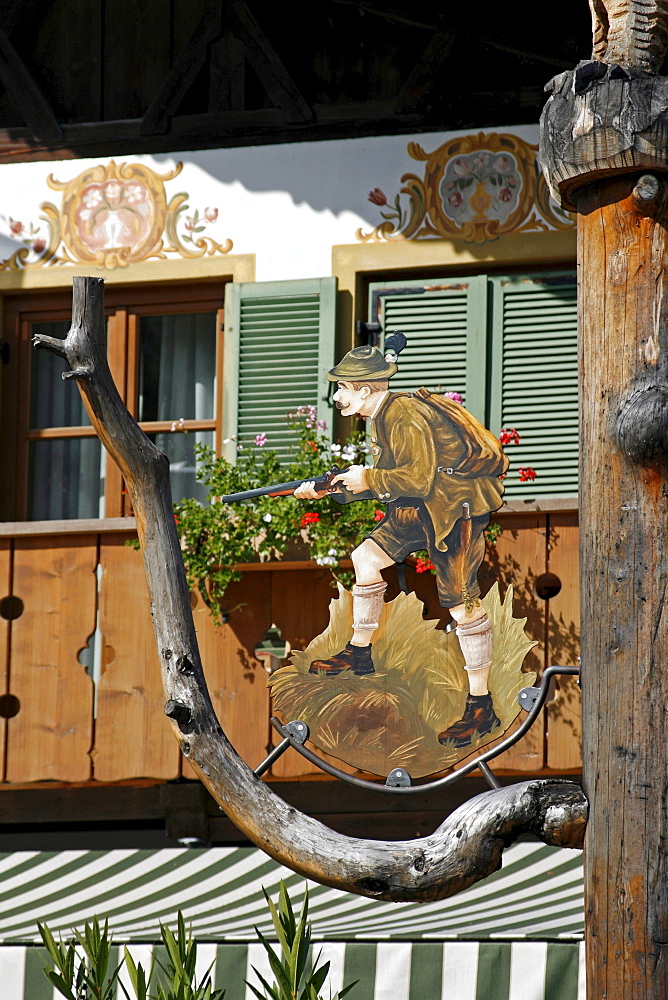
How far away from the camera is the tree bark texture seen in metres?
3.50

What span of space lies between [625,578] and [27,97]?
6665 millimetres

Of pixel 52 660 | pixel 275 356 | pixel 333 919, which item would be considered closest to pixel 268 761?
pixel 333 919

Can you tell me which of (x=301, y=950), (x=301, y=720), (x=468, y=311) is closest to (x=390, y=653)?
(x=301, y=720)

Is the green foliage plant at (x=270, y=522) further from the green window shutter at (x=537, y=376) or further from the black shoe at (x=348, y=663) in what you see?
the black shoe at (x=348, y=663)

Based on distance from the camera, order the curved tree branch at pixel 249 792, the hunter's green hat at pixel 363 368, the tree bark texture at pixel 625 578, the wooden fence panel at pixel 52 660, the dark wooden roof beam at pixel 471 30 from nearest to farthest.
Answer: the tree bark texture at pixel 625 578
the curved tree branch at pixel 249 792
the hunter's green hat at pixel 363 368
the wooden fence panel at pixel 52 660
the dark wooden roof beam at pixel 471 30

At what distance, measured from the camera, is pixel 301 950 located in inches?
222

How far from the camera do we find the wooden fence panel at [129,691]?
7777 mm

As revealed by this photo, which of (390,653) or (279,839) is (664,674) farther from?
(390,653)

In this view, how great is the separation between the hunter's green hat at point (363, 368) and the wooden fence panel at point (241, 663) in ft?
6.89

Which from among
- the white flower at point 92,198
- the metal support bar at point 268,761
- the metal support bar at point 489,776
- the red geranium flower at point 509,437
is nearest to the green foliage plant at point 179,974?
the metal support bar at point 268,761

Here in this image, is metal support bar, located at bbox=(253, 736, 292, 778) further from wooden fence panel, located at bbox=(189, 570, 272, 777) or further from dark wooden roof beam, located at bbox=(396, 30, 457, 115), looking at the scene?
dark wooden roof beam, located at bbox=(396, 30, 457, 115)

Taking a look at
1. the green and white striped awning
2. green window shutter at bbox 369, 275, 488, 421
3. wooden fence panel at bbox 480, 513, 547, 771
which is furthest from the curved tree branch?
green window shutter at bbox 369, 275, 488, 421

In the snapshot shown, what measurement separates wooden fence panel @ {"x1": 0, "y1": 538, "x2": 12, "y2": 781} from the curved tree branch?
146 inches

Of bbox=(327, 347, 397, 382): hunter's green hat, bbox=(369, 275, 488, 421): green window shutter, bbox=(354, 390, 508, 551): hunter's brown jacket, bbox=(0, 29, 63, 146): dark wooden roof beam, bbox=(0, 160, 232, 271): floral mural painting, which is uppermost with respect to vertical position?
bbox=(0, 29, 63, 146): dark wooden roof beam
